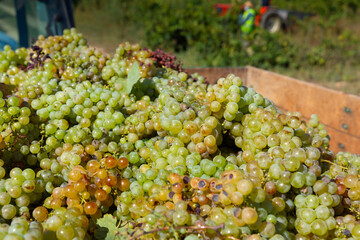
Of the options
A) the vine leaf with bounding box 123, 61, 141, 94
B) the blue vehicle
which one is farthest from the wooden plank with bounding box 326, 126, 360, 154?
the blue vehicle

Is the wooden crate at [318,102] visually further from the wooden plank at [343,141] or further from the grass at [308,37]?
the grass at [308,37]

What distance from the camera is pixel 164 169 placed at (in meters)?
1.07

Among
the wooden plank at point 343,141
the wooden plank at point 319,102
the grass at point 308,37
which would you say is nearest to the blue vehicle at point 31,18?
the grass at point 308,37

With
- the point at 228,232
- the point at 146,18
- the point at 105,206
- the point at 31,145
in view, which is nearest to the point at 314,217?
the point at 228,232

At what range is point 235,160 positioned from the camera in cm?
114

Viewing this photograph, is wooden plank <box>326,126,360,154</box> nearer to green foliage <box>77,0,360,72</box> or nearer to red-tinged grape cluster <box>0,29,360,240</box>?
red-tinged grape cluster <box>0,29,360,240</box>

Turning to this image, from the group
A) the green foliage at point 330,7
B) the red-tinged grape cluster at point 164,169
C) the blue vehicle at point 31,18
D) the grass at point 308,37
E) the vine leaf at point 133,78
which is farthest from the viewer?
the green foliage at point 330,7

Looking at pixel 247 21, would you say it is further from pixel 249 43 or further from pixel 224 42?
pixel 224 42

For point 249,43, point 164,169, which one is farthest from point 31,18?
point 249,43

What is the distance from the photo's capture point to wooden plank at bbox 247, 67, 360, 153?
221 cm

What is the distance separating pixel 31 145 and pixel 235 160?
2.39 ft

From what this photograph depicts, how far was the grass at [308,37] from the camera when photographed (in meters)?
6.20

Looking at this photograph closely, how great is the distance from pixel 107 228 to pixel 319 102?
1.93 m

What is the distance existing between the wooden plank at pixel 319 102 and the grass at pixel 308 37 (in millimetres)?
1930
